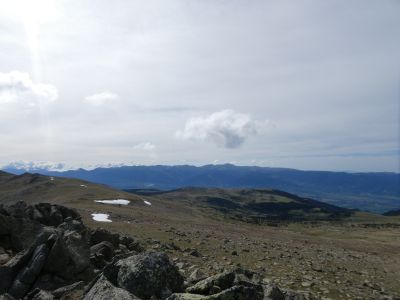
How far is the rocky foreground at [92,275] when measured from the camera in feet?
45.8

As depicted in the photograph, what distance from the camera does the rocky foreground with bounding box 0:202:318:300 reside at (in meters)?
13.9

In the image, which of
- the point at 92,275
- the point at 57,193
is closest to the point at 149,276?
the point at 92,275

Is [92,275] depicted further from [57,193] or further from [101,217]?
[57,193]

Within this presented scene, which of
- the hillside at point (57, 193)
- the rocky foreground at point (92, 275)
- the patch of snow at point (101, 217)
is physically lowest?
the hillside at point (57, 193)

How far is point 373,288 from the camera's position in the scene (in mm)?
27578

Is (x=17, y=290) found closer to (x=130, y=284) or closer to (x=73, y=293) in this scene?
(x=73, y=293)

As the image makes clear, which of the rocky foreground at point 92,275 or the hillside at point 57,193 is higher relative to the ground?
the rocky foreground at point 92,275

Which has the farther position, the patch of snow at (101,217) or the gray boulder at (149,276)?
the patch of snow at (101,217)

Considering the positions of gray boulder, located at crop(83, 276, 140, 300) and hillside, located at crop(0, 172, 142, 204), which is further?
hillside, located at crop(0, 172, 142, 204)

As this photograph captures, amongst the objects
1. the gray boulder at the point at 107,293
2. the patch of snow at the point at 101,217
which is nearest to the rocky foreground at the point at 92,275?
the gray boulder at the point at 107,293

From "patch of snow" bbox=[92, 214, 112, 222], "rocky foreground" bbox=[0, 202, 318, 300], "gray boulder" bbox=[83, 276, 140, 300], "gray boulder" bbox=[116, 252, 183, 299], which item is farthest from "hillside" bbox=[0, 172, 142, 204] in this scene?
"gray boulder" bbox=[83, 276, 140, 300]

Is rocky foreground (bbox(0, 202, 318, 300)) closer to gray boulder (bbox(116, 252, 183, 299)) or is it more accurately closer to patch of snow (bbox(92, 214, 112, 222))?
gray boulder (bbox(116, 252, 183, 299))

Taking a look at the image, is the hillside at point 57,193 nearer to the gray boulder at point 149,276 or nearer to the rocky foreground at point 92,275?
the rocky foreground at point 92,275

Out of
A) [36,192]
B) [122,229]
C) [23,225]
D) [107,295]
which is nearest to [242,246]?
[122,229]
